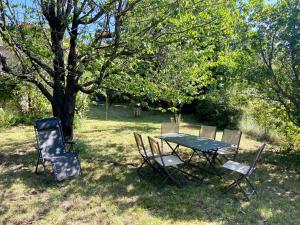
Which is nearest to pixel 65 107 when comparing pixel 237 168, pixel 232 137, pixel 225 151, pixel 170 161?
pixel 170 161

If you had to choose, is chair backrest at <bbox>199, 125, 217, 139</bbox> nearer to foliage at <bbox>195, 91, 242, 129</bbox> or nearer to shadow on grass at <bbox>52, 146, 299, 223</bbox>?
shadow on grass at <bbox>52, 146, 299, 223</bbox>

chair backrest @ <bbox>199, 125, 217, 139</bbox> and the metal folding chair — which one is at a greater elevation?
chair backrest @ <bbox>199, 125, 217, 139</bbox>

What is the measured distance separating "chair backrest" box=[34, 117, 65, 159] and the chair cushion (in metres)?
0.35

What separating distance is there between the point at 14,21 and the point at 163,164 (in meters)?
4.41

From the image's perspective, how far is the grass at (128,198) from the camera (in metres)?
3.96

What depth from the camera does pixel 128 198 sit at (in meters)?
4.60

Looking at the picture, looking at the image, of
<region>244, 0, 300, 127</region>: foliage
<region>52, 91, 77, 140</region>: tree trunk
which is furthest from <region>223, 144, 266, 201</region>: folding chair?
<region>52, 91, 77, 140</region>: tree trunk

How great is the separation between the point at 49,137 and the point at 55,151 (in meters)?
0.35

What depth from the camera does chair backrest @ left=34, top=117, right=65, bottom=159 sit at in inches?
226

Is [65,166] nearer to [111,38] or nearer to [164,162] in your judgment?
[164,162]

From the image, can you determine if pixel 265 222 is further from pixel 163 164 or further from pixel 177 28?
pixel 177 28

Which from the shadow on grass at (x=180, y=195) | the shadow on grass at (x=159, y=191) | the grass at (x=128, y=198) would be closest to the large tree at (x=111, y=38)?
the shadow on grass at (x=159, y=191)

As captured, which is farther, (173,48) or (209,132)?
(209,132)

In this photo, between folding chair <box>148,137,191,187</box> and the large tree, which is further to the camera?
the large tree
